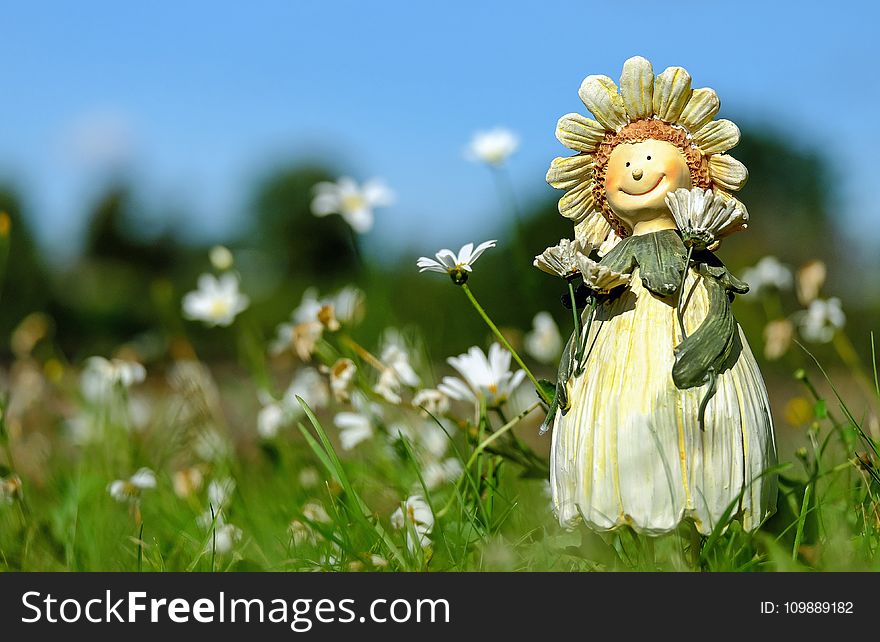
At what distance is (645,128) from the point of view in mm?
1227

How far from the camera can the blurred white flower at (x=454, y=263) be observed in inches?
49.0

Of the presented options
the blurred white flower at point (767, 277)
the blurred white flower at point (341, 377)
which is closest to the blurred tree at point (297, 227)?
the blurred white flower at point (767, 277)

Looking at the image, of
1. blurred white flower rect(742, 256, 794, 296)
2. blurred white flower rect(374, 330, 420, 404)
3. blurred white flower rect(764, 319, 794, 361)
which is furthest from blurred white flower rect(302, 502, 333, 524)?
blurred white flower rect(742, 256, 794, 296)

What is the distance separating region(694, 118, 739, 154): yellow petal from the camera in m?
1.22

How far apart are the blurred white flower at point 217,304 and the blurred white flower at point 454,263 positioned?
0.84m

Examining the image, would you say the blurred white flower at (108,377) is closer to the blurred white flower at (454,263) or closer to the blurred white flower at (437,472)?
the blurred white flower at (437,472)

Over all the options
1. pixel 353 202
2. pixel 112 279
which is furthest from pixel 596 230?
pixel 112 279

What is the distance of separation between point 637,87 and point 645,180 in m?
0.13

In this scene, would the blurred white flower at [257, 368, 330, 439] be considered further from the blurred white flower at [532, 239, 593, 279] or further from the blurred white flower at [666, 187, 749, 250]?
the blurred white flower at [666, 187, 749, 250]

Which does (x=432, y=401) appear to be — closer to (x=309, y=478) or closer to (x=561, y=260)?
(x=561, y=260)
